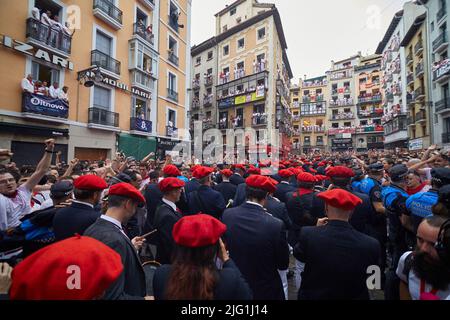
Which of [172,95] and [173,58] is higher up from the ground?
[173,58]

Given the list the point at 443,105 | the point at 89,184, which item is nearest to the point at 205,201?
the point at 89,184

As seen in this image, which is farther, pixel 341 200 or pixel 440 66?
pixel 440 66

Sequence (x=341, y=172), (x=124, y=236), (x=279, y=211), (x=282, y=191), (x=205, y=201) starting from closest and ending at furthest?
(x=124, y=236) < (x=279, y=211) < (x=341, y=172) < (x=205, y=201) < (x=282, y=191)

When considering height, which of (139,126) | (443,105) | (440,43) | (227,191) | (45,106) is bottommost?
(227,191)

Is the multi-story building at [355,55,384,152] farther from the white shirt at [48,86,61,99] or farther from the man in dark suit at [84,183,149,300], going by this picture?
the man in dark suit at [84,183,149,300]

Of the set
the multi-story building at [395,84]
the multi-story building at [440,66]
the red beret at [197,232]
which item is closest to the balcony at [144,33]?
the red beret at [197,232]

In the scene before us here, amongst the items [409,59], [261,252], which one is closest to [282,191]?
[261,252]

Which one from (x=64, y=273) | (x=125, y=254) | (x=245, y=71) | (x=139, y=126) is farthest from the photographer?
(x=245, y=71)

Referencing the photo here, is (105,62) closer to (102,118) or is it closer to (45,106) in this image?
(102,118)

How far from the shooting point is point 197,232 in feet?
4.92

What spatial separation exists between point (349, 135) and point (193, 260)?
50.4 meters

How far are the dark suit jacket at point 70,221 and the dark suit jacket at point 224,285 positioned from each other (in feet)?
4.61

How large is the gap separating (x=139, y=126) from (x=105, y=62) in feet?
14.6
